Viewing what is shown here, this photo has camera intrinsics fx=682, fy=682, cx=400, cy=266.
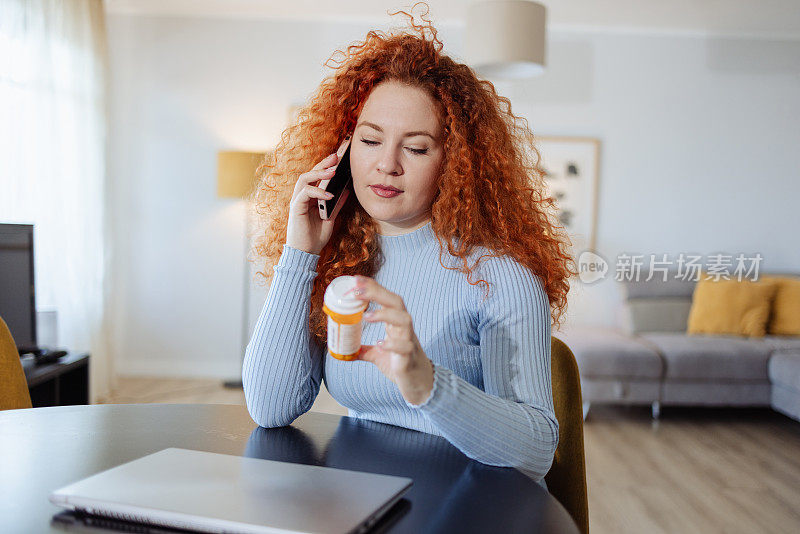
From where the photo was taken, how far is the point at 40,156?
361 cm

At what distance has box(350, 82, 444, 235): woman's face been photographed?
1267mm

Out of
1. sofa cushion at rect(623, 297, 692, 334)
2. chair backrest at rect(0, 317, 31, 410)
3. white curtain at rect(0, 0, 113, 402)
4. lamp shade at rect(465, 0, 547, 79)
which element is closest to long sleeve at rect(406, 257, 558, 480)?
chair backrest at rect(0, 317, 31, 410)

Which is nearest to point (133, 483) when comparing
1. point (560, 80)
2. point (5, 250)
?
point (5, 250)

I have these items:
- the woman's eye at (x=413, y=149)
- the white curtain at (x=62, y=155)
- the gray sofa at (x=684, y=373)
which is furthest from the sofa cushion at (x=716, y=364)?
the white curtain at (x=62, y=155)

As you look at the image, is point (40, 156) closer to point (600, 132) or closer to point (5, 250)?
point (5, 250)

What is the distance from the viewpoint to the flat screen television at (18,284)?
2.54 m

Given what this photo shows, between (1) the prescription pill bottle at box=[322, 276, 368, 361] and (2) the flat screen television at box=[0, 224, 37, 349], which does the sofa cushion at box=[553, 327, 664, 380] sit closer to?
(2) the flat screen television at box=[0, 224, 37, 349]

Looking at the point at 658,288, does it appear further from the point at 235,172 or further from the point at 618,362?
the point at 235,172

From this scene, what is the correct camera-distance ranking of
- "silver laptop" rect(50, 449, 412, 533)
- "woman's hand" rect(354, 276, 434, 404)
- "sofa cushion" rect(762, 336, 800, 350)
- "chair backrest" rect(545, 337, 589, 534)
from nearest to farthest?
"silver laptop" rect(50, 449, 412, 533) < "woman's hand" rect(354, 276, 434, 404) < "chair backrest" rect(545, 337, 589, 534) < "sofa cushion" rect(762, 336, 800, 350)

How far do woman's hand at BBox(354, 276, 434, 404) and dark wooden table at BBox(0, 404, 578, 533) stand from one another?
0.12 metres

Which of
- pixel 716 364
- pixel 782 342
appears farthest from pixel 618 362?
pixel 782 342

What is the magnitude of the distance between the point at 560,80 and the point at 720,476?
305 centimetres

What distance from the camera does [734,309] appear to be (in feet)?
14.7

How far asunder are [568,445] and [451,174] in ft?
1.82
